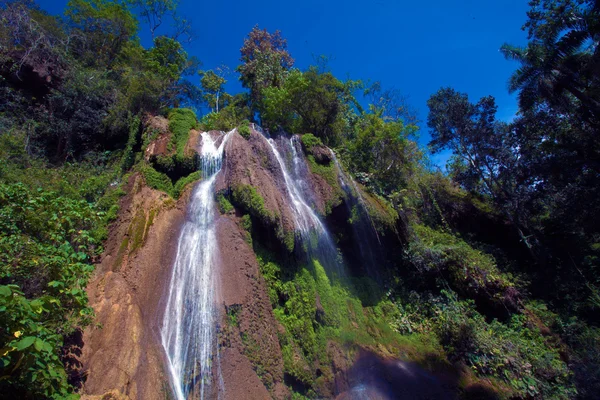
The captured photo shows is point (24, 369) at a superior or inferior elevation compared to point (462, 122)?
inferior

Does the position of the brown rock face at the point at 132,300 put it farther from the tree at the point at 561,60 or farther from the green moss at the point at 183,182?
A: the tree at the point at 561,60

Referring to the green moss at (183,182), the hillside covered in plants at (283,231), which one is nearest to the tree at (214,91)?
the hillside covered in plants at (283,231)

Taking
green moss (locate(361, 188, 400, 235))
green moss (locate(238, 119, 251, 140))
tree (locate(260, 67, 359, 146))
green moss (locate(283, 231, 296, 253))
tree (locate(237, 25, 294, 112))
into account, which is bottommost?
green moss (locate(283, 231, 296, 253))

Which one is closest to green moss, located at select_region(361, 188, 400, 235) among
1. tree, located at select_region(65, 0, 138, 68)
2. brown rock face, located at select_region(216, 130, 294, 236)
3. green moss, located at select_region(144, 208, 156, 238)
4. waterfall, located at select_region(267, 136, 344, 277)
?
waterfall, located at select_region(267, 136, 344, 277)

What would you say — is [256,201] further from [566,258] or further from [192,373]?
[566,258]

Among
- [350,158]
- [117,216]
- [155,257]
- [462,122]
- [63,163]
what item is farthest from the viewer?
[462,122]

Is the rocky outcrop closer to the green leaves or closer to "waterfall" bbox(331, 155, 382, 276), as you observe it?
the green leaves

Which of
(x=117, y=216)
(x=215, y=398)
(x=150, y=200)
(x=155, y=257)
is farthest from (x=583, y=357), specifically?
(x=117, y=216)
